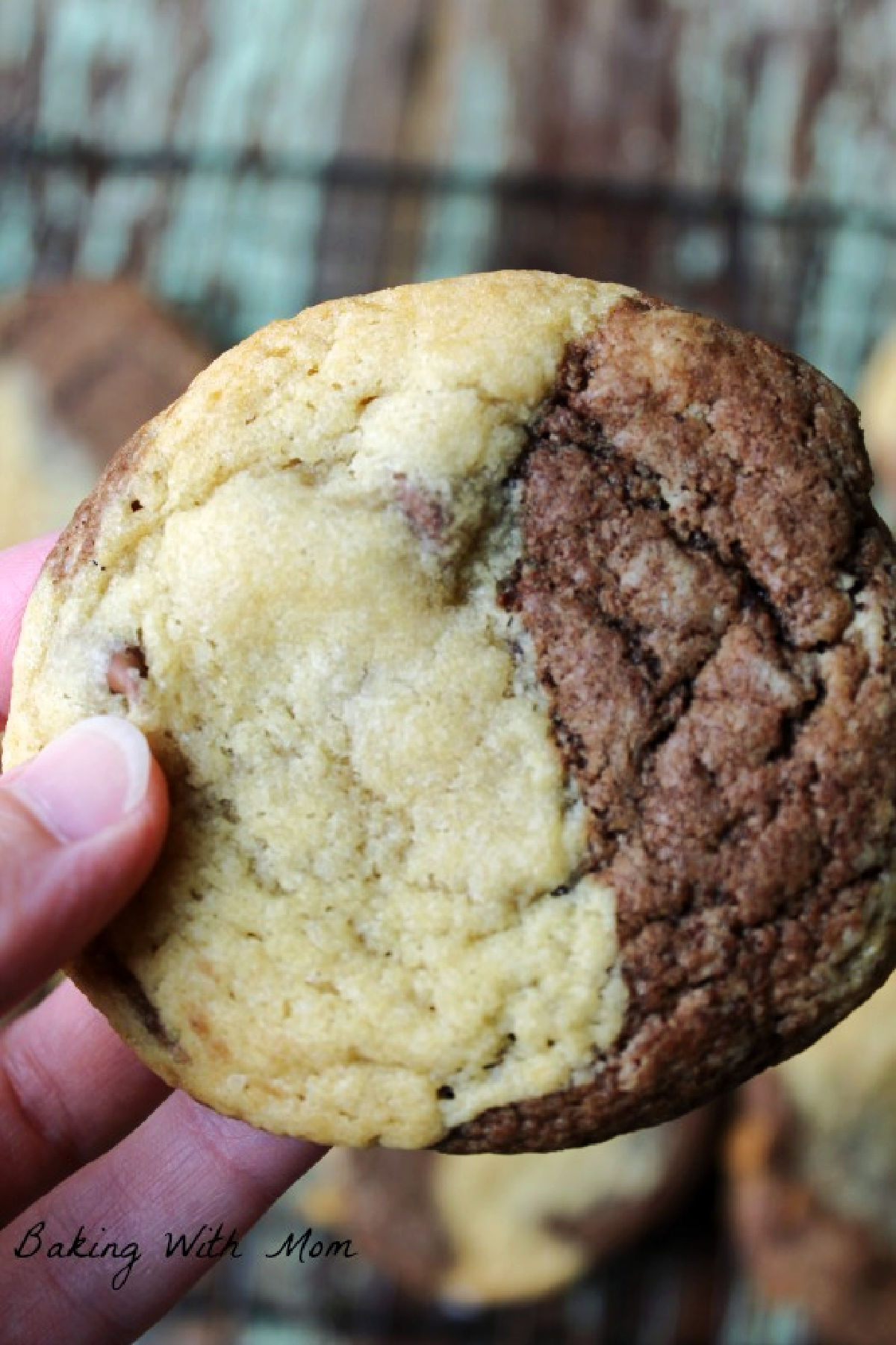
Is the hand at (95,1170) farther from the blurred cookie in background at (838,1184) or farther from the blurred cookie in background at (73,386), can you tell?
the blurred cookie in background at (838,1184)

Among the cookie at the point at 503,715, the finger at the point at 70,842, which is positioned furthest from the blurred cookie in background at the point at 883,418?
the finger at the point at 70,842

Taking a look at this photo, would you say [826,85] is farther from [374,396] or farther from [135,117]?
[374,396]

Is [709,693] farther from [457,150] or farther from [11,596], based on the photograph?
[457,150]

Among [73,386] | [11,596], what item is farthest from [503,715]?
[73,386]

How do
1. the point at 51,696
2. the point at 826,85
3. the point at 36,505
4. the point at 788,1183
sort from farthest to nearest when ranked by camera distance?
the point at 826,85
the point at 36,505
the point at 788,1183
the point at 51,696

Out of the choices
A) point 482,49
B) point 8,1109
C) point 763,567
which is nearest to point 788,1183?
point 8,1109

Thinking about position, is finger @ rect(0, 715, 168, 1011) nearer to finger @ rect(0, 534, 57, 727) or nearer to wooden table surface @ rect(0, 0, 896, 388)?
finger @ rect(0, 534, 57, 727)
